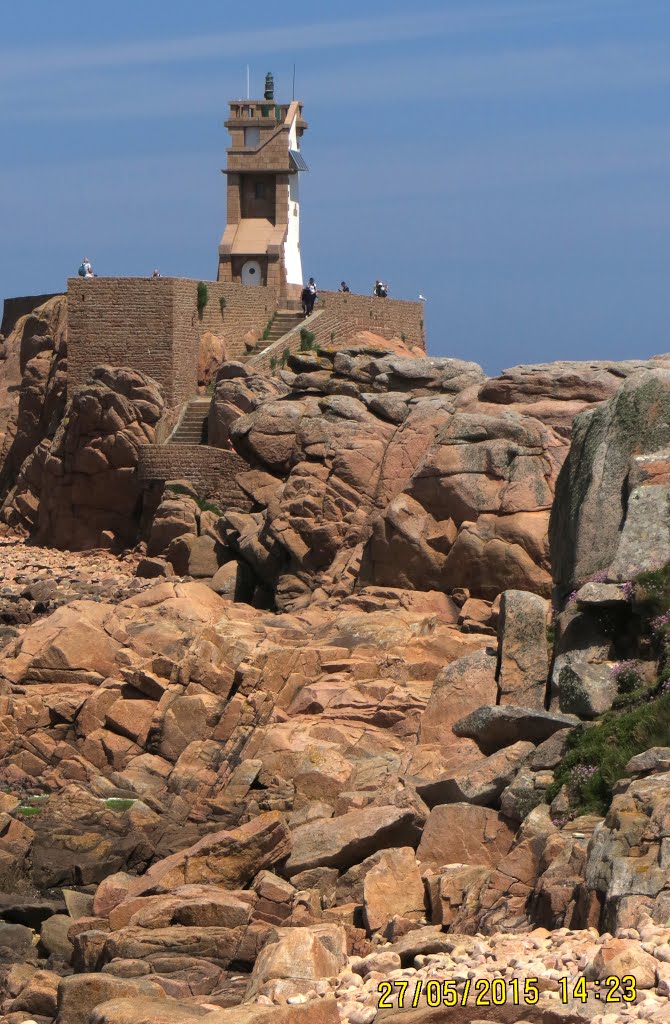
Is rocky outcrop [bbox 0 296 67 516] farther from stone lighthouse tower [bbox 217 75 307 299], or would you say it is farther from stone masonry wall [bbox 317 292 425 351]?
stone masonry wall [bbox 317 292 425 351]

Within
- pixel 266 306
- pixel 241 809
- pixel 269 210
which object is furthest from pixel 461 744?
pixel 269 210

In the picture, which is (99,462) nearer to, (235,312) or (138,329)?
(138,329)

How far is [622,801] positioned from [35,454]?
3801 centimetres

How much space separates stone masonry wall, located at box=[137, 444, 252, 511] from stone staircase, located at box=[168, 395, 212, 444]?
3.71ft

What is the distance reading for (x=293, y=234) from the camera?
59.0 metres

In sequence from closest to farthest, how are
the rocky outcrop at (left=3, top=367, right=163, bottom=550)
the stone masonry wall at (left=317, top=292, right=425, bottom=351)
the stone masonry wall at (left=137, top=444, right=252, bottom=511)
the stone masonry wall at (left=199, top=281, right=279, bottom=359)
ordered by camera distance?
the stone masonry wall at (left=137, top=444, right=252, bottom=511) < the rocky outcrop at (left=3, top=367, right=163, bottom=550) < the stone masonry wall at (left=199, top=281, right=279, bottom=359) < the stone masonry wall at (left=317, top=292, right=425, bottom=351)

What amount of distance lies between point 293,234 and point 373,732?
3693 cm

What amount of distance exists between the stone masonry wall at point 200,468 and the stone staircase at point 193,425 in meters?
1.13

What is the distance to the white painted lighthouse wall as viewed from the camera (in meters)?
58.0

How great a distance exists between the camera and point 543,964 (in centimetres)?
1383

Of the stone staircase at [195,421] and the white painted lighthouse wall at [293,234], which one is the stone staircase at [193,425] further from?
the white painted lighthouse wall at [293,234]
